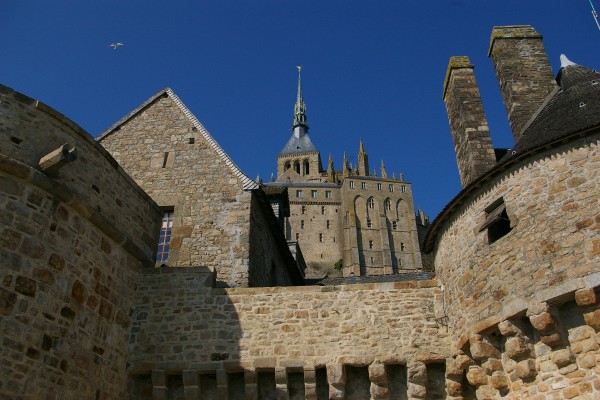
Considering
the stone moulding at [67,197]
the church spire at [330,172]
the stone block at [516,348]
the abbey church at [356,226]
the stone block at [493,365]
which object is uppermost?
the church spire at [330,172]

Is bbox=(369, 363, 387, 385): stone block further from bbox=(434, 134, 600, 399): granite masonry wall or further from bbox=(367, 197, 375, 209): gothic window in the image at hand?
bbox=(367, 197, 375, 209): gothic window

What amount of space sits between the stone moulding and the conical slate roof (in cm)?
637

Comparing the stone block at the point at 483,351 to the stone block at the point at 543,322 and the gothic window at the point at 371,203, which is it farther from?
the gothic window at the point at 371,203

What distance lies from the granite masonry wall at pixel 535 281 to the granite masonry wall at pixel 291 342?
74 centimetres

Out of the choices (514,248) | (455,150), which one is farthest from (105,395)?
(455,150)

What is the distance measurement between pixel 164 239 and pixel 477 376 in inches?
269

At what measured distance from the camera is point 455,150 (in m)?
11.8

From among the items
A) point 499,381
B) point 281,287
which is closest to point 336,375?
point 281,287

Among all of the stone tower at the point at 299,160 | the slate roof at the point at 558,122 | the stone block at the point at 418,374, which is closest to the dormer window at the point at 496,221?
the slate roof at the point at 558,122

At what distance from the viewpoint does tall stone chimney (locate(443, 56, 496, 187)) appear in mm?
10633

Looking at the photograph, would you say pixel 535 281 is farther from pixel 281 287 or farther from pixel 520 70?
pixel 520 70

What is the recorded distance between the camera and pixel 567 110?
889cm

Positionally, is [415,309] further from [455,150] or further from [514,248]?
[455,150]

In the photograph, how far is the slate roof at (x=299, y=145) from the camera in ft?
317
